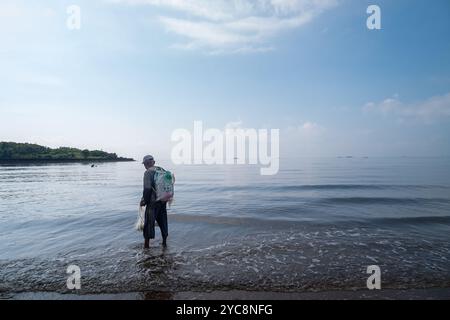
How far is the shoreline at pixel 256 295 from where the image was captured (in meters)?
5.65

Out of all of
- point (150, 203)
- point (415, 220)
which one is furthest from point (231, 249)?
point (415, 220)

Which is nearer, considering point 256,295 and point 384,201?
point 256,295

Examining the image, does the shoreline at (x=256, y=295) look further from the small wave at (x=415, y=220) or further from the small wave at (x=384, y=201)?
the small wave at (x=384, y=201)

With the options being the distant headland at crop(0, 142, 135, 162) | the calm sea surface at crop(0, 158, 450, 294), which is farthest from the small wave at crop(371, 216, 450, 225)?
the distant headland at crop(0, 142, 135, 162)

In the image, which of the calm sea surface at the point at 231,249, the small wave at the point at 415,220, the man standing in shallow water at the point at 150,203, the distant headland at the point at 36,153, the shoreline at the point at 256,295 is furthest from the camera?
the distant headland at the point at 36,153

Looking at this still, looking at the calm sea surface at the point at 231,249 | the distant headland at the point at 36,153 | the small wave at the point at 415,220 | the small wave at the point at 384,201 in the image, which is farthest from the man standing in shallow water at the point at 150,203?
the distant headland at the point at 36,153

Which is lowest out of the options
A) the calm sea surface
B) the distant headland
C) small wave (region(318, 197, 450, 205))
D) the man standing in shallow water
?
small wave (region(318, 197, 450, 205))

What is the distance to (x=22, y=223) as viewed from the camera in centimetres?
1283

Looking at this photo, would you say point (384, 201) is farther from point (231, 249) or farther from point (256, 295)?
point (256, 295)

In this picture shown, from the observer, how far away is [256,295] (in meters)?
5.77

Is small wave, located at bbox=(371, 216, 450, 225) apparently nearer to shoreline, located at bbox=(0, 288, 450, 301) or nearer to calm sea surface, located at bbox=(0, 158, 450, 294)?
calm sea surface, located at bbox=(0, 158, 450, 294)

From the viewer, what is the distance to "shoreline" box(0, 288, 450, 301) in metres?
5.65

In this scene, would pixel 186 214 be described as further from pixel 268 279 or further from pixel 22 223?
pixel 268 279
